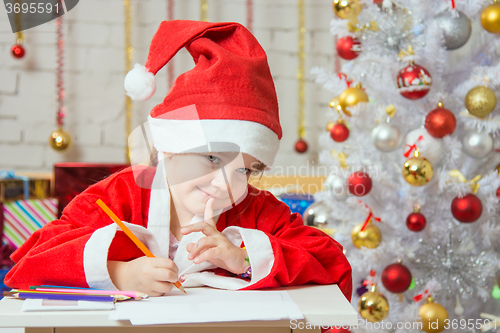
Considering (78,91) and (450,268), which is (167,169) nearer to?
(450,268)

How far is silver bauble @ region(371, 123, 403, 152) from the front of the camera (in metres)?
1.26

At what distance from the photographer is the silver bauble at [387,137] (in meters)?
1.26

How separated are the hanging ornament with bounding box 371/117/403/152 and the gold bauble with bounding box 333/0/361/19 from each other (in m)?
0.35

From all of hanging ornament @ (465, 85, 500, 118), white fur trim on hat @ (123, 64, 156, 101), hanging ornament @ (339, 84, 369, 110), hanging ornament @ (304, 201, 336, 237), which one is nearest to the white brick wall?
hanging ornament @ (304, 201, 336, 237)

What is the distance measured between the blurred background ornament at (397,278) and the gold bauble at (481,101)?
453 mm

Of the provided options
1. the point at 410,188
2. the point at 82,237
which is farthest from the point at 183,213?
the point at 410,188

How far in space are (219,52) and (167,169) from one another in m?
0.21

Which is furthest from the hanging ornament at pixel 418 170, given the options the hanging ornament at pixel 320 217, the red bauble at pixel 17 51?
the red bauble at pixel 17 51

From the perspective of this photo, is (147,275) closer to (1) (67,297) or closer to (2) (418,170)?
(1) (67,297)

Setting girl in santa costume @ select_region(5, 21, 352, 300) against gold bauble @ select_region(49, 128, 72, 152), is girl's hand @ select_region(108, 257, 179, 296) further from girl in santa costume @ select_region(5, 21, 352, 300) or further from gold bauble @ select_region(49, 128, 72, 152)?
gold bauble @ select_region(49, 128, 72, 152)

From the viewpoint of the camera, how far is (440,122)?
1.23 meters

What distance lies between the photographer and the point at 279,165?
2096 millimetres

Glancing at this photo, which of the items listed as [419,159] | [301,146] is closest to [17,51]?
[301,146]

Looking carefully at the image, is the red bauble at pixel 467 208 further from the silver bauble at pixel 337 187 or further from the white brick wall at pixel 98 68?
the white brick wall at pixel 98 68
